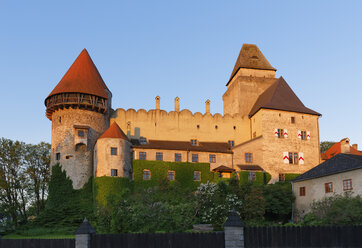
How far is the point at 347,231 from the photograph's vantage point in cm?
1859

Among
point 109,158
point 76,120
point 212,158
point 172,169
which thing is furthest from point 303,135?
point 76,120

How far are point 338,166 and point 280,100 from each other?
58.9 feet

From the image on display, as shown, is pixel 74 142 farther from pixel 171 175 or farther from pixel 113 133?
pixel 171 175

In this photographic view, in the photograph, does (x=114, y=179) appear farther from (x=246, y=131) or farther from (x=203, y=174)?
(x=246, y=131)

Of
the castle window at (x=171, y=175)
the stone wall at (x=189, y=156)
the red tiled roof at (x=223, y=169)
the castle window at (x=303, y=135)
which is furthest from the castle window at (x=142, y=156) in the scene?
the castle window at (x=303, y=135)

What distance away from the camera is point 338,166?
34.5 m

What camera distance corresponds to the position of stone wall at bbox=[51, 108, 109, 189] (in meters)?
44.0

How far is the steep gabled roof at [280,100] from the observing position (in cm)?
5017

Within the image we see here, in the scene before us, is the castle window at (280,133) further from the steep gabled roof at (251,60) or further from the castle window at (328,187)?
the castle window at (328,187)

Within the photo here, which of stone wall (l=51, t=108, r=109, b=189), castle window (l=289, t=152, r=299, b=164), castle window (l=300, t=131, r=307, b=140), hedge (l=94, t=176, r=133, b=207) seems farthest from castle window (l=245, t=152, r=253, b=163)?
stone wall (l=51, t=108, r=109, b=189)

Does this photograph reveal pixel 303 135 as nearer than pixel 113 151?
No

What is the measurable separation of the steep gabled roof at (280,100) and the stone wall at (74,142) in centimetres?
2051

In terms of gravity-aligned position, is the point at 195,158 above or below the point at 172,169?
above

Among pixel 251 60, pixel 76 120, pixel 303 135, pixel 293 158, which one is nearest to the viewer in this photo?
pixel 76 120
